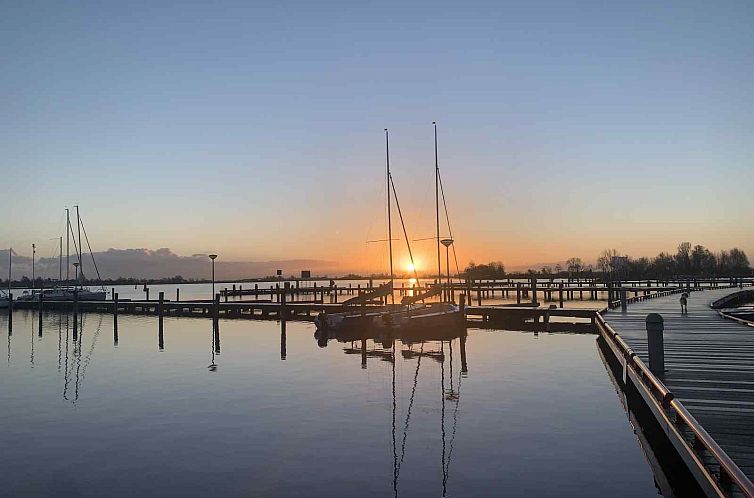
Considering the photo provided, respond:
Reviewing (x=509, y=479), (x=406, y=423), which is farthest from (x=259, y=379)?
(x=509, y=479)

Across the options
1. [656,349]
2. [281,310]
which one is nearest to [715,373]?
[656,349]

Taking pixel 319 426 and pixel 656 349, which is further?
pixel 319 426

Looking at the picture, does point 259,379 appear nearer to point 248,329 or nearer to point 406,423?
point 406,423

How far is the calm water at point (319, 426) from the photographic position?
11.3 metres

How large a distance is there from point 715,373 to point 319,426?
9501mm

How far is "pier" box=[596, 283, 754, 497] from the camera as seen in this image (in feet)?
26.0

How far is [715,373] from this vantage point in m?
14.0

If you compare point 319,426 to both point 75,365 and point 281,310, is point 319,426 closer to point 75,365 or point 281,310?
point 75,365

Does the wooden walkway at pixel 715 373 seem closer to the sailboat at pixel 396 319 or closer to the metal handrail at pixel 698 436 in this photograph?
A: the metal handrail at pixel 698 436

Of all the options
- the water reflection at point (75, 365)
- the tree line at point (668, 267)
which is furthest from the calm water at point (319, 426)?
the tree line at point (668, 267)

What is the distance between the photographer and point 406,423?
15.8 meters

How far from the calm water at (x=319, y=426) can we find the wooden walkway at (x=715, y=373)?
1708 millimetres

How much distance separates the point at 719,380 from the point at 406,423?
7351 millimetres

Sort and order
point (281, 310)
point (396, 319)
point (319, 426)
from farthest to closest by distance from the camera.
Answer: point (281, 310) < point (396, 319) < point (319, 426)
